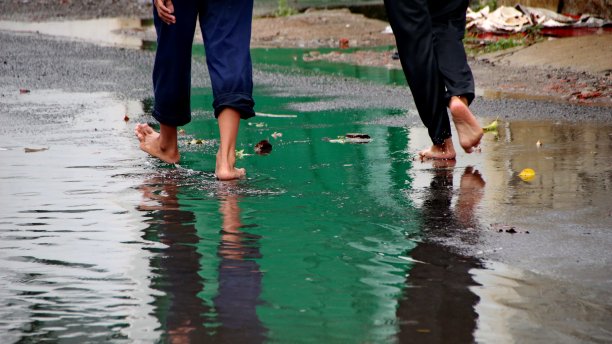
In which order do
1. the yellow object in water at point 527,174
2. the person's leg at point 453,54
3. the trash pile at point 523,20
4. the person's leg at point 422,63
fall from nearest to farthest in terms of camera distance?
1. the yellow object in water at point 527,174
2. the person's leg at point 422,63
3. the person's leg at point 453,54
4. the trash pile at point 523,20

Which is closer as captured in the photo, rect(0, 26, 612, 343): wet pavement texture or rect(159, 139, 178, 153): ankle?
rect(0, 26, 612, 343): wet pavement texture

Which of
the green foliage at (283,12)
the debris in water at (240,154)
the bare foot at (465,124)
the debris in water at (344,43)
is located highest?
the green foliage at (283,12)

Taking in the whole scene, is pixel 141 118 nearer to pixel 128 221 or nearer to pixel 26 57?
pixel 128 221

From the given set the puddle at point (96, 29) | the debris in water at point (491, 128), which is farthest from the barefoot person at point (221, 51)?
the puddle at point (96, 29)

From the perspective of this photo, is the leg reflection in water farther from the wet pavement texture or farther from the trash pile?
the trash pile

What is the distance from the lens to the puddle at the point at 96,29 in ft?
58.6

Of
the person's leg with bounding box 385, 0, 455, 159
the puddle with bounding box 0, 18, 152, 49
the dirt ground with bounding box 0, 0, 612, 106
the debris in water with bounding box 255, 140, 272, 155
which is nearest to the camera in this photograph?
the person's leg with bounding box 385, 0, 455, 159

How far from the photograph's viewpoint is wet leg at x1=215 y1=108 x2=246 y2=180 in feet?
18.5

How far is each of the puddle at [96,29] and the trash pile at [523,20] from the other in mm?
4827

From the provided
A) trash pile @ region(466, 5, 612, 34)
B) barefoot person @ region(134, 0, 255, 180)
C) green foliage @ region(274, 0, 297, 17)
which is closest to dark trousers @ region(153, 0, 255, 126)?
barefoot person @ region(134, 0, 255, 180)

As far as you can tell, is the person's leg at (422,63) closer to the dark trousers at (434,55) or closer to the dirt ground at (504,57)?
the dark trousers at (434,55)

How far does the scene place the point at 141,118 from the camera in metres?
8.37

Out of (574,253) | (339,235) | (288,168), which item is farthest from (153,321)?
(288,168)

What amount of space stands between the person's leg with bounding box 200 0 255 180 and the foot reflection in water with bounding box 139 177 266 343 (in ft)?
1.76
